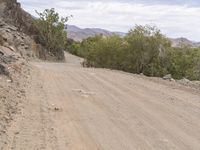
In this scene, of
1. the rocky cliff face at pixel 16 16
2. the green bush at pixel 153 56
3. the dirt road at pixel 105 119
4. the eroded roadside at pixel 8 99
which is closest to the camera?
the dirt road at pixel 105 119

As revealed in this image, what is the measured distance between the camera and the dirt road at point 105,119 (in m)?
10.5

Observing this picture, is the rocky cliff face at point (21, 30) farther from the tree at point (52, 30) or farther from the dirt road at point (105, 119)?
the dirt road at point (105, 119)

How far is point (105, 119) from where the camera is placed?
43.5 ft

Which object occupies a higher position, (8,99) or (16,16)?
(16,16)

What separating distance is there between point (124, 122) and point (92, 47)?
1402 inches

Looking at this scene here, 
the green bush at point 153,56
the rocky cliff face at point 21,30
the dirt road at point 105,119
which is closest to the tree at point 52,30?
the rocky cliff face at point 21,30

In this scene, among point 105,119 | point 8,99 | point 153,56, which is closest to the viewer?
point 105,119

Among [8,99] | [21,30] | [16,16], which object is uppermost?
[16,16]

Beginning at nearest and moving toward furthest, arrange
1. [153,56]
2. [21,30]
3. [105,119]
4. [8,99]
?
[105,119] < [8,99] < [153,56] < [21,30]

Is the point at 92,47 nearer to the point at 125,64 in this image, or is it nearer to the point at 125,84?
the point at 125,64

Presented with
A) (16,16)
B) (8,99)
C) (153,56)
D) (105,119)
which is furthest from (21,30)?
(105,119)

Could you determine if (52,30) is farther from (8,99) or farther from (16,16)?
(8,99)

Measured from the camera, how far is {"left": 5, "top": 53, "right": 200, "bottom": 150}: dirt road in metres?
10.5

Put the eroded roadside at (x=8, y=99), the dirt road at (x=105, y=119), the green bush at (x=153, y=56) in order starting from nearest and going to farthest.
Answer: the dirt road at (x=105, y=119)
the eroded roadside at (x=8, y=99)
the green bush at (x=153, y=56)
